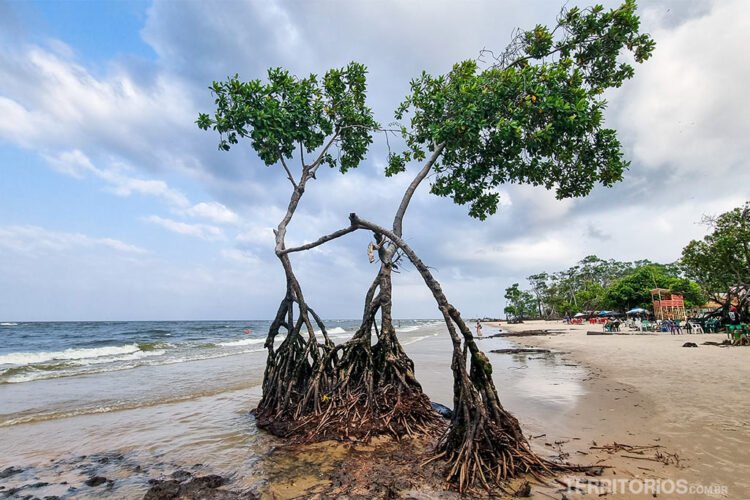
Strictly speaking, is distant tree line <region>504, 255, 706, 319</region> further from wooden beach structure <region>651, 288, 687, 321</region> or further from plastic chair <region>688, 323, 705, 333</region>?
plastic chair <region>688, 323, 705, 333</region>

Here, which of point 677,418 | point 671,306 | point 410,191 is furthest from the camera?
point 671,306

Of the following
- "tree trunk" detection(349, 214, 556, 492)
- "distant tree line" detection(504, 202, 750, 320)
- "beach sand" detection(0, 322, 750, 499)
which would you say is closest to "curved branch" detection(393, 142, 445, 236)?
"tree trunk" detection(349, 214, 556, 492)

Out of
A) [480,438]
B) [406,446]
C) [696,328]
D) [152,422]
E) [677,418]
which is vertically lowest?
[152,422]

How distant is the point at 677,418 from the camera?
6.56 m

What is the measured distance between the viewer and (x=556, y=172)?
8.41m

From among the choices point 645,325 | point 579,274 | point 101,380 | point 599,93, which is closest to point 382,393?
point 599,93

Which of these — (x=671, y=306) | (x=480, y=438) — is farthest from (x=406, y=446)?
(x=671, y=306)

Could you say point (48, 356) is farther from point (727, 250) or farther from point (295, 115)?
point (727, 250)

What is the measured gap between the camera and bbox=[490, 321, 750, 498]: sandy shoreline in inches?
177

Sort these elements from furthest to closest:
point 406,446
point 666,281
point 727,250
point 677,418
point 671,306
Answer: point 666,281 < point 671,306 < point 727,250 < point 677,418 < point 406,446

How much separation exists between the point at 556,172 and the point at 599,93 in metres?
1.73

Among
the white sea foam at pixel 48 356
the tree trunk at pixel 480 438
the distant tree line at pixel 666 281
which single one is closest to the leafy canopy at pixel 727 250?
the distant tree line at pixel 666 281

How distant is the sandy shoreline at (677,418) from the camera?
14.8ft

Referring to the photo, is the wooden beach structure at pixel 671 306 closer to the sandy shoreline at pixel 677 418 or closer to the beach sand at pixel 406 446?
the sandy shoreline at pixel 677 418
